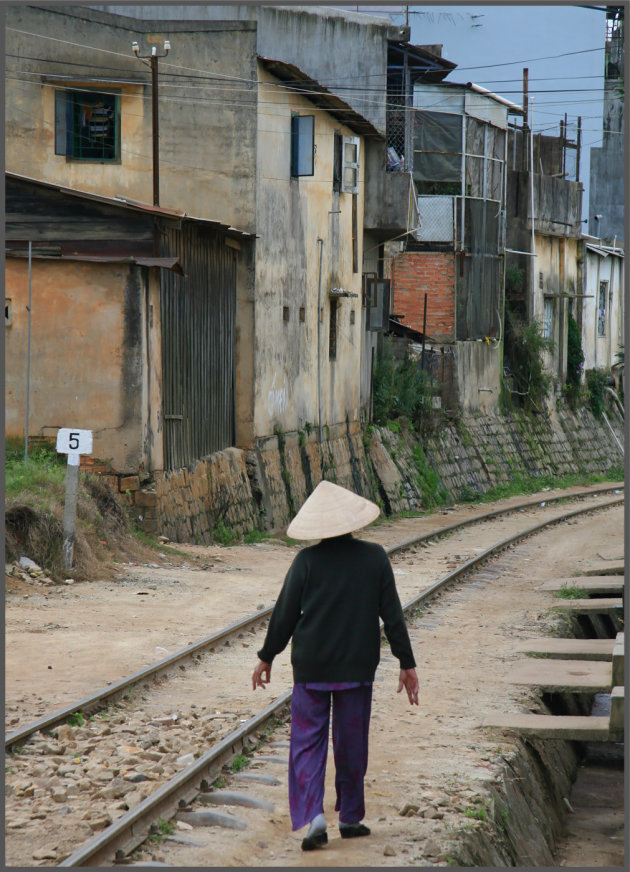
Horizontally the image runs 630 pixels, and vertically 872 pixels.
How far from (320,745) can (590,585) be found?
11133 mm

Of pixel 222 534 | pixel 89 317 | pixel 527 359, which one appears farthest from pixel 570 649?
pixel 527 359

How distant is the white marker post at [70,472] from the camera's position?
13570 mm

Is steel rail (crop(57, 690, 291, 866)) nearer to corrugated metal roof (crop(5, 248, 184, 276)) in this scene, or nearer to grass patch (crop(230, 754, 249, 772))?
grass patch (crop(230, 754, 249, 772))

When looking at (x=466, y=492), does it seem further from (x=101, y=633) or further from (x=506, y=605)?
(x=101, y=633)

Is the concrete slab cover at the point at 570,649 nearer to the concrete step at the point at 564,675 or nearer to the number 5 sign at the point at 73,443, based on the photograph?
the concrete step at the point at 564,675

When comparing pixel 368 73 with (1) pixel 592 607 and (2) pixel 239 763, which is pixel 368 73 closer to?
(1) pixel 592 607

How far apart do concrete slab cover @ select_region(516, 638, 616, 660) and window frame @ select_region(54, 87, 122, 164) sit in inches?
538

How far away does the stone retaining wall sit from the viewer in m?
19.0

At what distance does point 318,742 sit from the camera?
6.07 metres

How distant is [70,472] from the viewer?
13.6 m

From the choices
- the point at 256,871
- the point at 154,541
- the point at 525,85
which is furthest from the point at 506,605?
the point at 525,85

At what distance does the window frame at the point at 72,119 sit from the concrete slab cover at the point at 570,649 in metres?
13.7

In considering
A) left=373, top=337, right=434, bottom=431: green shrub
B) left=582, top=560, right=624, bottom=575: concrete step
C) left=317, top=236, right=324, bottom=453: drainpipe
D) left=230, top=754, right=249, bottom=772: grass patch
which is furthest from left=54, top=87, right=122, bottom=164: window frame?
left=230, top=754, right=249, bottom=772: grass patch

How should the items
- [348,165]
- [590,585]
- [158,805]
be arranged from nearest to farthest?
[158,805], [590,585], [348,165]
